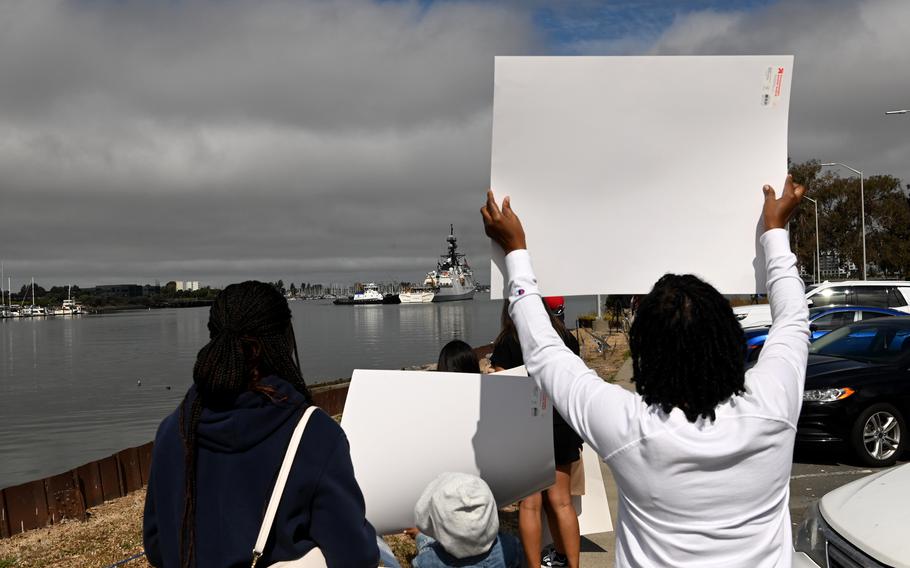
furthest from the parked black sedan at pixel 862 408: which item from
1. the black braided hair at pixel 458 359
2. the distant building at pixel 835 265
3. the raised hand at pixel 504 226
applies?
the distant building at pixel 835 265

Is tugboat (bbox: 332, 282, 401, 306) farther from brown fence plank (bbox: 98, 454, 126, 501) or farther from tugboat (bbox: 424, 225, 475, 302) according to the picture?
brown fence plank (bbox: 98, 454, 126, 501)

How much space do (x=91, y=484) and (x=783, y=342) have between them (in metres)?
7.91

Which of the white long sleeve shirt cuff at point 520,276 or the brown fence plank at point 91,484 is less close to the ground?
the white long sleeve shirt cuff at point 520,276

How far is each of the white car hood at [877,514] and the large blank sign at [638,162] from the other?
1.38 meters

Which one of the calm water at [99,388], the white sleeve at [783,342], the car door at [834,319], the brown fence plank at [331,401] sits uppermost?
the white sleeve at [783,342]

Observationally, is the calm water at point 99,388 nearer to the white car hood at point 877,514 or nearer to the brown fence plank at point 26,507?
the brown fence plank at point 26,507

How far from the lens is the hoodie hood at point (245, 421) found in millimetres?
1944

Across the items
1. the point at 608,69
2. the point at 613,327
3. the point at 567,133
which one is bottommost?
the point at 613,327

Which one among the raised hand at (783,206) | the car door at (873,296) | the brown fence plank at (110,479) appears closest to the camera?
the raised hand at (783,206)

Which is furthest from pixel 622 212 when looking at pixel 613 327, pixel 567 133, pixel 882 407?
pixel 613 327

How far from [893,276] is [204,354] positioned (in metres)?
73.3

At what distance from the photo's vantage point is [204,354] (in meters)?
2.01

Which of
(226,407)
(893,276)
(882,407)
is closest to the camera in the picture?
(226,407)

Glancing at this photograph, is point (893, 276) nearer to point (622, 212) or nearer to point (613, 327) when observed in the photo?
point (613, 327)
